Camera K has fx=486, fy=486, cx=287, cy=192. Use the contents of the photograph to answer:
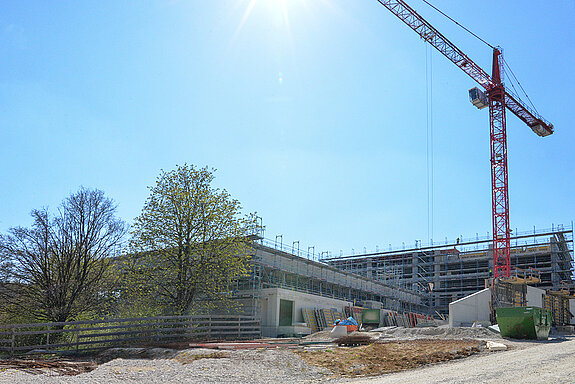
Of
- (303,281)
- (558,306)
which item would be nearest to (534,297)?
(558,306)

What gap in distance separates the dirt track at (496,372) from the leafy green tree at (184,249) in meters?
14.1

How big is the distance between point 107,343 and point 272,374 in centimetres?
943

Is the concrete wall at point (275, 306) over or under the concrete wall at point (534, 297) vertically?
under

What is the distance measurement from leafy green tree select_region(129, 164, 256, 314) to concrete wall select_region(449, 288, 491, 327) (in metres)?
15.0

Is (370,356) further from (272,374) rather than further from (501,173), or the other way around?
(501,173)

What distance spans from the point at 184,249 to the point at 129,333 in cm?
641

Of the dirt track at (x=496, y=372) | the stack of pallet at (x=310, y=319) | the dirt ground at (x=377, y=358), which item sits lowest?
the stack of pallet at (x=310, y=319)

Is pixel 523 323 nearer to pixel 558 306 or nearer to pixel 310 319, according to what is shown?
pixel 310 319

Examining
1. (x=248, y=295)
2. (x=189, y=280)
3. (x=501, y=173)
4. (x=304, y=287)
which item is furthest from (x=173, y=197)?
(x=501, y=173)

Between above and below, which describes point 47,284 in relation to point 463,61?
below

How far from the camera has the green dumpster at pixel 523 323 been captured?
69.7ft

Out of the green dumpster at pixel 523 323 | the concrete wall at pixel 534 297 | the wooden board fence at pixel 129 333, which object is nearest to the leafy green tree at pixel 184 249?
the wooden board fence at pixel 129 333

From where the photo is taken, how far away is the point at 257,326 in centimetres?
2483

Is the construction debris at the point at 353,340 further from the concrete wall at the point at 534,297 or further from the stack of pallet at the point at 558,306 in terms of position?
the stack of pallet at the point at 558,306
